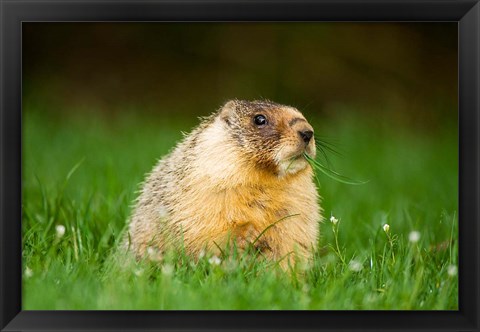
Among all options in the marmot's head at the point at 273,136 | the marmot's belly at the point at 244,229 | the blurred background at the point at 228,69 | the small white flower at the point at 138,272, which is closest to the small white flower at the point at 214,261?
the marmot's belly at the point at 244,229

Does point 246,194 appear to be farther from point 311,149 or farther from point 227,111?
point 227,111

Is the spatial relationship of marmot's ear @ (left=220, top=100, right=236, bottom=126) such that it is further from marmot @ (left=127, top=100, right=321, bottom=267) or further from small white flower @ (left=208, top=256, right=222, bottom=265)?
small white flower @ (left=208, top=256, right=222, bottom=265)

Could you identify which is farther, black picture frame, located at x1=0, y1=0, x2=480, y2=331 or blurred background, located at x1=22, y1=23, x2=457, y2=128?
blurred background, located at x1=22, y1=23, x2=457, y2=128

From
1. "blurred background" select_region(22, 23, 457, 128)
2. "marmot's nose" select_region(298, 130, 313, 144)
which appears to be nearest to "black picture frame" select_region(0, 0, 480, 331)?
"marmot's nose" select_region(298, 130, 313, 144)

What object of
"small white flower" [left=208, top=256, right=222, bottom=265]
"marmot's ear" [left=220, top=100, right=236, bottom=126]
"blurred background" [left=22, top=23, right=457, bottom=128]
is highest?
"blurred background" [left=22, top=23, right=457, bottom=128]
